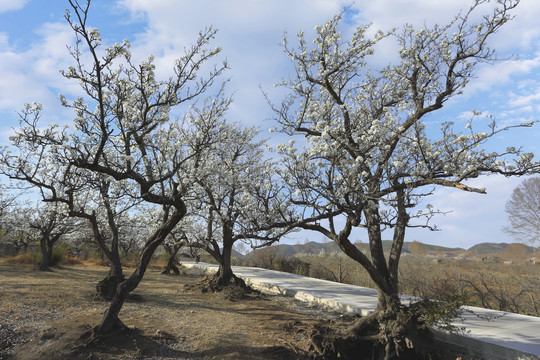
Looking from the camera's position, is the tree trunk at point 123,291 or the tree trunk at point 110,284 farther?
the tree trunk at point 110,284

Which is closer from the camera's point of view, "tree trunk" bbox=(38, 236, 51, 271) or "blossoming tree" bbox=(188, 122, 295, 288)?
"blossoming tree" bbox=(188, 122, 295, 288)

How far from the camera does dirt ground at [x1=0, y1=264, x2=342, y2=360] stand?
518 centimetres

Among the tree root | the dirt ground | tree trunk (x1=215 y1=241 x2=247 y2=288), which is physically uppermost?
tree trunk (x1=215 y1=241 x2=247 y2=288)

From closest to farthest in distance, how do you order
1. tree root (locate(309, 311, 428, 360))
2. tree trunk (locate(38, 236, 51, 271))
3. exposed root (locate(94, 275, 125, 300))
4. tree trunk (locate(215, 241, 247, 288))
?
tree root (locate(309, 311, 428, 360)) < exposed root (locate(94, 275, 125, 300)) < tree trunk (locate(215, 241, 247, 288)) < tree trunk (locate(38, 236, 51, 271))

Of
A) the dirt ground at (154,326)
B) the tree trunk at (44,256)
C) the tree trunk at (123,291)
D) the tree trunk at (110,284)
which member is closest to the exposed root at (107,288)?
the tree trunk at (110,284)

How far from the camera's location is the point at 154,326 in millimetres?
6676

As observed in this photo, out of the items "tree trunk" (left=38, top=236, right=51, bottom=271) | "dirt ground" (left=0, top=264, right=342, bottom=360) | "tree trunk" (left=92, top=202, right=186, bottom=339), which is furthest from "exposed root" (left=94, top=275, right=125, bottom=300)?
"tree trunk" (left=38, top=236, right=51, bottom=271)

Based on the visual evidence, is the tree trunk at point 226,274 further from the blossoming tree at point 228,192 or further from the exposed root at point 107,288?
the exposed root at point 107,288

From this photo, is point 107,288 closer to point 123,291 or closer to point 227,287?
point 227,287

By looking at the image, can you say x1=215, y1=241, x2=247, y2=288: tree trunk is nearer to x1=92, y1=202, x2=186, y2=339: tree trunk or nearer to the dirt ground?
the dirt ground

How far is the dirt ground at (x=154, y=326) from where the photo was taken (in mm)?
5180

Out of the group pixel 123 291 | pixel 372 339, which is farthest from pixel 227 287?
pixel 372 339

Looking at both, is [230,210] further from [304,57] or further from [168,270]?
[168,270]

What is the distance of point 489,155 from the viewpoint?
6.01 m
